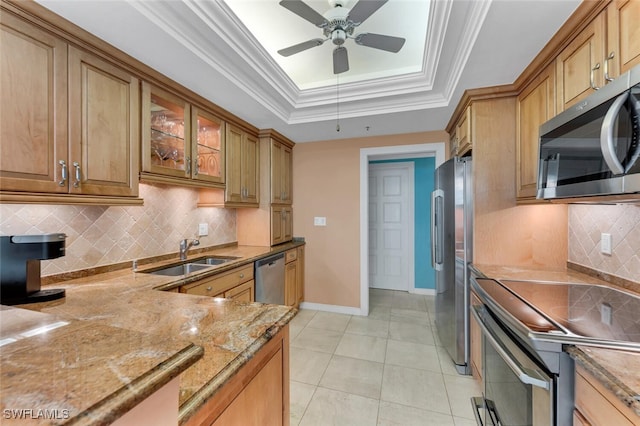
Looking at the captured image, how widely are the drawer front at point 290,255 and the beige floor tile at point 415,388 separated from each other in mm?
1613

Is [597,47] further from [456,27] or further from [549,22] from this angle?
[456,27]

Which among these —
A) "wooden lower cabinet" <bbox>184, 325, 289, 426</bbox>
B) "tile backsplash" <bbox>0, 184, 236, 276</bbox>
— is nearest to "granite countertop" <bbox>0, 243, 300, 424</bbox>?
"wooden lower cabinet" <bbox>184, 325, 289, 426</bbox>

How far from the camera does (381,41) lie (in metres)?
1.77

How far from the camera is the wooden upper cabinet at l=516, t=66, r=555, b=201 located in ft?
5.65

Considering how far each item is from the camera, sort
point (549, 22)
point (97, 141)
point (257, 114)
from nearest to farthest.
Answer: point (549, 22) < point (97, 141) < point (257, 114)

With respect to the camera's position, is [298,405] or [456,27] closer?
[456,27]

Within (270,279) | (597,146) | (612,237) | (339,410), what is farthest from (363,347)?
(597,146)

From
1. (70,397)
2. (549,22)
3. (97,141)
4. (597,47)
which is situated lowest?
(70,397)

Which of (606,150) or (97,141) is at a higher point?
(97,141)

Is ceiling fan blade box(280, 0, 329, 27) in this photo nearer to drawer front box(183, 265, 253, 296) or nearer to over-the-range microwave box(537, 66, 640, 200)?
over-the-range microwave box(537, 66, 640, 200)

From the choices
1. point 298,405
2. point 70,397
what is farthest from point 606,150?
point 298,405

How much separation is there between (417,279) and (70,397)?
467 cm

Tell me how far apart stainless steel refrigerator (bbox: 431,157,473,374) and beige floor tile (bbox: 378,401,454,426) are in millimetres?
594

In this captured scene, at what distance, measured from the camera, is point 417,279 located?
451cm
